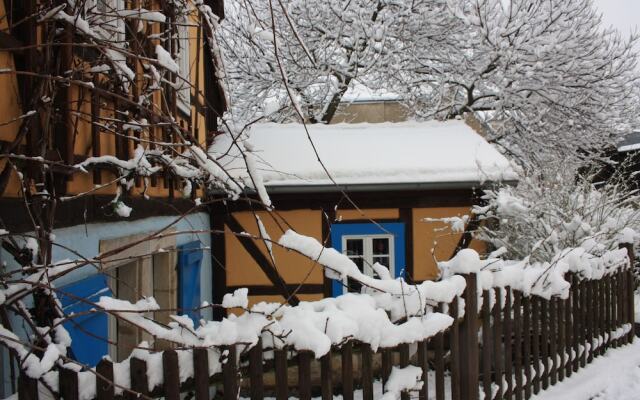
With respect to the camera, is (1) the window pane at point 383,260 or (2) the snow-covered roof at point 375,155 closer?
(2) the snow-covered roof at point 375,155

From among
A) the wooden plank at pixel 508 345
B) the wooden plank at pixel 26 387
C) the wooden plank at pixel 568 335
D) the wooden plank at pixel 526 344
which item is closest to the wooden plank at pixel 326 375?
the wooden plank at pixel 26 387

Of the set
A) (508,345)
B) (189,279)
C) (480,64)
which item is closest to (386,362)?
(508,345)

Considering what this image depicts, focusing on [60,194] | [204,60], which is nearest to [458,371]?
[60,194]

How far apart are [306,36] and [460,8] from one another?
3.57 metres

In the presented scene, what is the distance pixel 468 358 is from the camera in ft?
9.81

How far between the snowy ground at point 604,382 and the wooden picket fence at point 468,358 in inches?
3.0

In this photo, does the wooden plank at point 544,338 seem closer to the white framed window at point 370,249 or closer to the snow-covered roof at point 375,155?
the snow-covered roof at point 375,155

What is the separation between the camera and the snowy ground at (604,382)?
3838mm

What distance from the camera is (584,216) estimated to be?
18.6ft

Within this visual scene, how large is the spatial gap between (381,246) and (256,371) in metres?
4.69

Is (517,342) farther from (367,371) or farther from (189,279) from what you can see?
(189,279)

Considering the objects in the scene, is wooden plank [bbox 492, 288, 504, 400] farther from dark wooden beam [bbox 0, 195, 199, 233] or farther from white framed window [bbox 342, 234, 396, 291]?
white framed window [bbox 342, 234, 396, 291]

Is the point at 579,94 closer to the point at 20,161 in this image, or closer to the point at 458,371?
the point at 458,371

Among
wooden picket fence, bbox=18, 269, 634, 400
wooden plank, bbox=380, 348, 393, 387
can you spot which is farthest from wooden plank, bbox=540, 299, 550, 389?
wooden plank, bbox=380, 348, 393, 387
